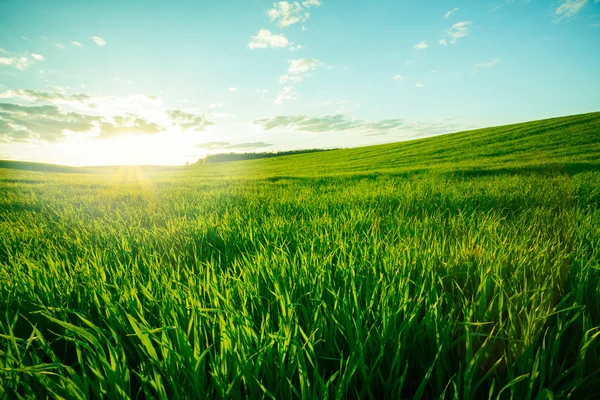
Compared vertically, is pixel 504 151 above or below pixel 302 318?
above

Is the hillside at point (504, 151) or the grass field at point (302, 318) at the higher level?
the hillside at point (504, 151)

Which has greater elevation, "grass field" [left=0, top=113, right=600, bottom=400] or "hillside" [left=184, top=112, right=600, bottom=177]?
"hillside" [left=184, top=112, right=600, bottom=177]

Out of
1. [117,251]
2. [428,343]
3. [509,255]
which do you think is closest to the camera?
[428,343]

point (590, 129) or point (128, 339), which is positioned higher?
point (590, 129)

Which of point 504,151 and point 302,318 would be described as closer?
point 302,318

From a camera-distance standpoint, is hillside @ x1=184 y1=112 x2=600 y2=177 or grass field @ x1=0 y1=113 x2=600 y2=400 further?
hillside @ x1=184 y1=112 x2=600 y2=177

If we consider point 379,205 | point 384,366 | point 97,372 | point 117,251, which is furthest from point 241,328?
point 379,205

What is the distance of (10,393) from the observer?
785mm

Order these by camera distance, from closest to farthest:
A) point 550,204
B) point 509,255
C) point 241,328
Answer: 1. point 241,328
2. point 509,255
3. point 550,204

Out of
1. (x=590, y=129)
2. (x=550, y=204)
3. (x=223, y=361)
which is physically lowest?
(x=550, y=204)

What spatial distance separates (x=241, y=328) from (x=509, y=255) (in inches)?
63.0

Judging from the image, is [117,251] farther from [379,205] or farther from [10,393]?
[379,205]

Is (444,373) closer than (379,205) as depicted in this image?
Yes

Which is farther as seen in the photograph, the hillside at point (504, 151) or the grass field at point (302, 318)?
the hillside at point (504, 151)
